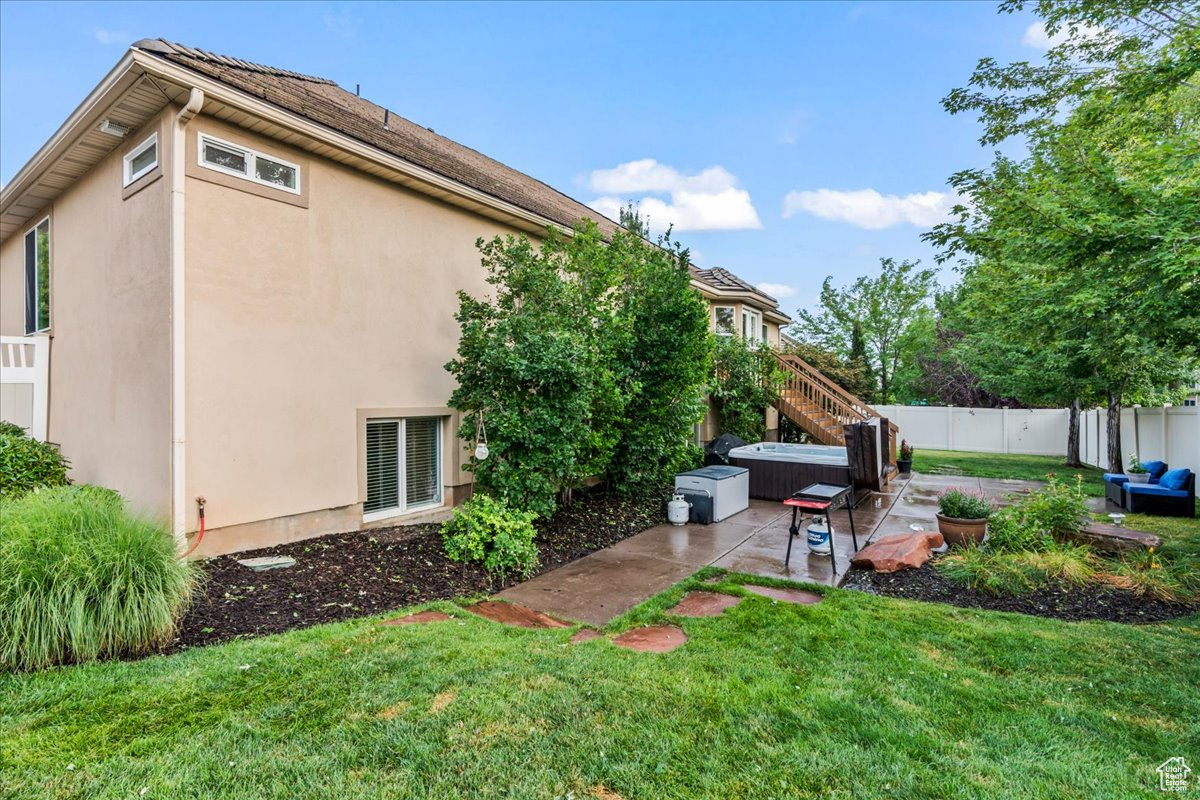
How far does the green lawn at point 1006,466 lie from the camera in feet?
44.0

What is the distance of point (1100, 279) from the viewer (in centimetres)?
534

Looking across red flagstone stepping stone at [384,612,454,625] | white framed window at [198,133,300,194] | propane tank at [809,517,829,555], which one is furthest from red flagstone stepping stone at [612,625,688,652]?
white framed window at [198,133,300,194]

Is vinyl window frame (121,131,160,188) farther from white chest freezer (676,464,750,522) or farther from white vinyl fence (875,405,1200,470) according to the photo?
white vinyl fence (875,405,1200,470)

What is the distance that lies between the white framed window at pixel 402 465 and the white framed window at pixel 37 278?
557cm

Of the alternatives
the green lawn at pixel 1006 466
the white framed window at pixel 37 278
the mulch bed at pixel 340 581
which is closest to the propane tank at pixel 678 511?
the mulch bed at pixel 340 581

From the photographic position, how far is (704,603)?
16.5 feet

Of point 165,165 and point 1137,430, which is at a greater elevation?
point 165,165

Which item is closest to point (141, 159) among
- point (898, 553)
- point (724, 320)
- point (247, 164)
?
point (247, 164)

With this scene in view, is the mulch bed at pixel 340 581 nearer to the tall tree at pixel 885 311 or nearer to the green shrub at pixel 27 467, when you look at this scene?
the green shrub at pixel 27 467

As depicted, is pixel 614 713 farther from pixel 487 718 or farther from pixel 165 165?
pixel 165 165

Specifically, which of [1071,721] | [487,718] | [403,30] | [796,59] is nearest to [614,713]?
[487,718]

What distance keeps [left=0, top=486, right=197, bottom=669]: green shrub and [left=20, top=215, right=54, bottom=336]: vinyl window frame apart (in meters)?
Result: 6.01

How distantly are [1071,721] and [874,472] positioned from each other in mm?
6945

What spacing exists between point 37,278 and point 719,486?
11.0 metres
